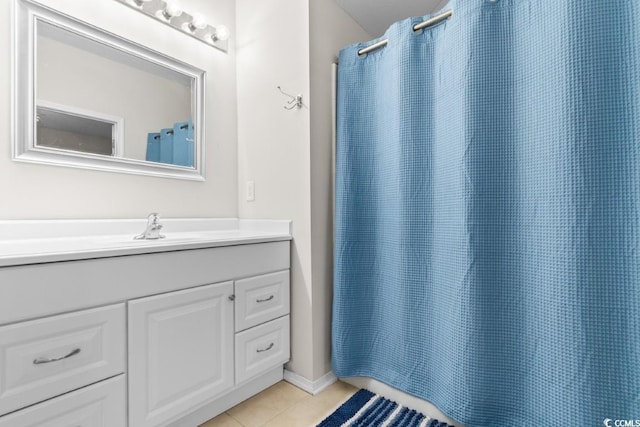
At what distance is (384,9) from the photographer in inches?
68.0

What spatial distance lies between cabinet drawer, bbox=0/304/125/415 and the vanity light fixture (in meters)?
1.41

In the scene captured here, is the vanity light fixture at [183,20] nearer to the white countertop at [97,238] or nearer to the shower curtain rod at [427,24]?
the shower curtain rod at [427,24]

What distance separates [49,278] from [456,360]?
138 centimetres

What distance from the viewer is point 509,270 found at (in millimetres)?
1095

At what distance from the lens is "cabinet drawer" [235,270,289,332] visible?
134 centimetres

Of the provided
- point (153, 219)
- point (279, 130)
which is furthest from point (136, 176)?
point (279, 130)

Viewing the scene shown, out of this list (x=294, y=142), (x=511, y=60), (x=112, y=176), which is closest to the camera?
(x=511, y=60)

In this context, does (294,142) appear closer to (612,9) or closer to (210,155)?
(210,155)

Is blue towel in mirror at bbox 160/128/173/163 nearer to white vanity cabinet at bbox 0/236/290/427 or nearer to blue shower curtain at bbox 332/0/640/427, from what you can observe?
white vanity cabinet at bbox 0/236/290/427

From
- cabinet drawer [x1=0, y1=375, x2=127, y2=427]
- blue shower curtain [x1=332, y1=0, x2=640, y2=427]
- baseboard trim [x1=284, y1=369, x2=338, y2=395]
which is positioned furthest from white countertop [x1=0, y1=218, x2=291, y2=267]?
baseboard trim [x1=284, y1=369, x2=338, y2=395]

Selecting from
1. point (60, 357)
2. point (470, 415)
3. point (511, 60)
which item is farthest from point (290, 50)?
point (470, 415)

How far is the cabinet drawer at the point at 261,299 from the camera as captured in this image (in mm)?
1337

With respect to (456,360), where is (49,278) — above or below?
above

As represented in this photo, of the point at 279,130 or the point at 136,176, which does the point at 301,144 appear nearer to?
the point at 279,130
